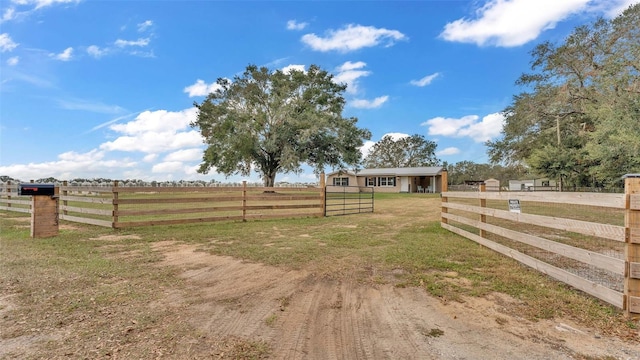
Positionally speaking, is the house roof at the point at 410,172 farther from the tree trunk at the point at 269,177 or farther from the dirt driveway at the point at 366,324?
the dirt driveway at the point at 366,324

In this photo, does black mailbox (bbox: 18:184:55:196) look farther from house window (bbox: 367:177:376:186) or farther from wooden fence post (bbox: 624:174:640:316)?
house window (bbox: 367:177:376:186)

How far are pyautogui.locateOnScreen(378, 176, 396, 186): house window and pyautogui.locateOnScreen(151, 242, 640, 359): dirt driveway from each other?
36.5 metres

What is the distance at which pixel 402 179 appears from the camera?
1534 inches

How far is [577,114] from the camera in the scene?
981 inches

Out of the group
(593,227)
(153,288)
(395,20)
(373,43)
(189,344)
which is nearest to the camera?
(189,344)

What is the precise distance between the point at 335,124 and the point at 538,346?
84.3 feet

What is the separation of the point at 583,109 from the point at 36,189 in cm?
2942

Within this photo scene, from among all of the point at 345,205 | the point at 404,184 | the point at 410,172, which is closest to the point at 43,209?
the point at 345,205

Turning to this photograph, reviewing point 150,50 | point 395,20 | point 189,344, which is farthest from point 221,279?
point 395,20

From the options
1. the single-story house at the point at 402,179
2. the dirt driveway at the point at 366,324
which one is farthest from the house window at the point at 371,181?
the dirt driveway at the point at 366,324

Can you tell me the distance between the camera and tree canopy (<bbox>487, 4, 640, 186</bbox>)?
47.5 ft

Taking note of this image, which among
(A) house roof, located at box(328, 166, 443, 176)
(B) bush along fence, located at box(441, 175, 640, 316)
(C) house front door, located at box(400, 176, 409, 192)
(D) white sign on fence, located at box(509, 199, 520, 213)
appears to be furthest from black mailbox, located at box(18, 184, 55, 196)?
(C) house front door, located at box(400, 176, 409, 192)

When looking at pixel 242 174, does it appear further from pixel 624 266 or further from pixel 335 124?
pixel 624 266

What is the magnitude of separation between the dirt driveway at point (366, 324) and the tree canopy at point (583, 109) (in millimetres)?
14811
